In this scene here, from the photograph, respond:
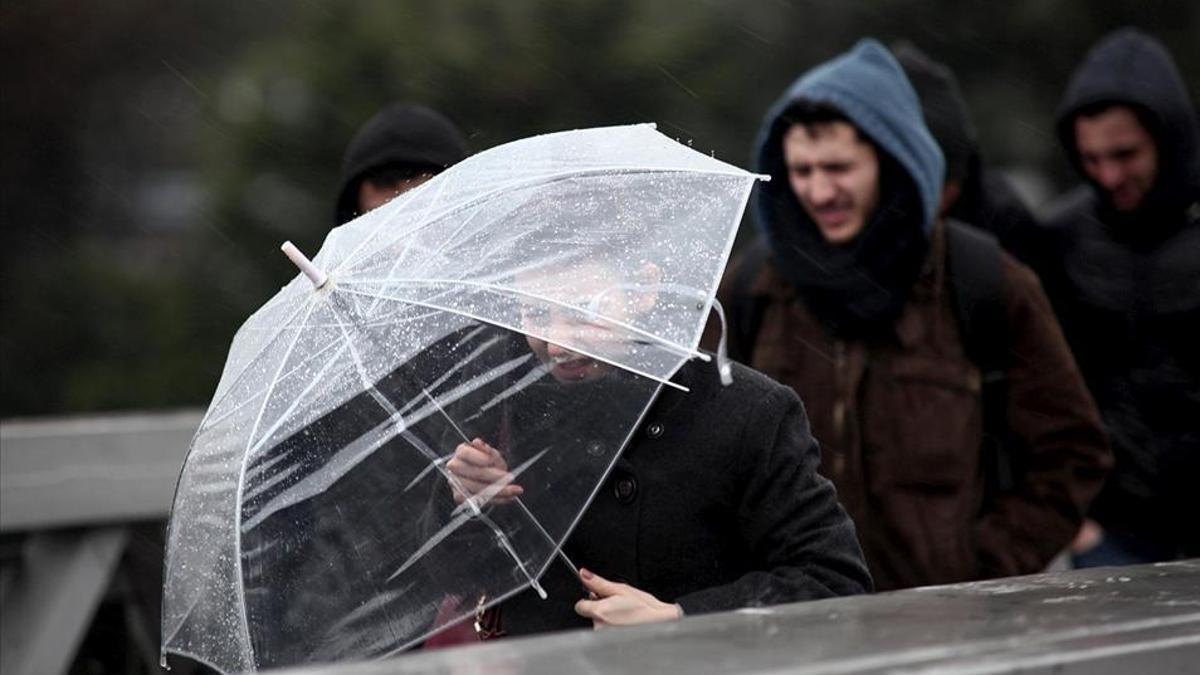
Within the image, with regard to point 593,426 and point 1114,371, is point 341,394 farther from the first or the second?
point 1114,371

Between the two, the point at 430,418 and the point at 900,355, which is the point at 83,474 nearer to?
the point at 900,355

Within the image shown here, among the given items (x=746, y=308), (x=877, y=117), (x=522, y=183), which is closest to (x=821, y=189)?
(x=877, y=117)

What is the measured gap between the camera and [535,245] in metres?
3.21

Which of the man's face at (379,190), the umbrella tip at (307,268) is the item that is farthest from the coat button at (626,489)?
the man's face at (379,190)

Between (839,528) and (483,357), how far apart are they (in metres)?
0.61

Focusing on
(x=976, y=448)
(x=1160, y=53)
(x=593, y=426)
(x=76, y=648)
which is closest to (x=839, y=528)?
(x=593, y=426)

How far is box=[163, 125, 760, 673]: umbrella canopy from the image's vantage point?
3.12 m

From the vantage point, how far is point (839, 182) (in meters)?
4.88

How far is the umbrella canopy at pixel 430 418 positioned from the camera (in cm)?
312

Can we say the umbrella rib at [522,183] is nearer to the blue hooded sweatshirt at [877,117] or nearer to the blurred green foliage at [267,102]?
the blue hooded sweatshirt at [877,117]

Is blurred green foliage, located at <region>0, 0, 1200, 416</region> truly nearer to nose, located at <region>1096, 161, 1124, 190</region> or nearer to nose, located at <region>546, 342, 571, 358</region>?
nose, located at <region>1096, 161, 1124, 190</region>

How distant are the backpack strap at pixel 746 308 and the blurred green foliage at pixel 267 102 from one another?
4864 millimetres

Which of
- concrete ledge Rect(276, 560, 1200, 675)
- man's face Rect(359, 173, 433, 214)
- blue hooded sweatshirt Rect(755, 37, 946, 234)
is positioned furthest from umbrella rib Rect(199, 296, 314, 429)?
blue hooded sweatshirt Rect(755, 37, 946, 234)

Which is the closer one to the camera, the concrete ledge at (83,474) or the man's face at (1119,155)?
the concrete ledge at (83,474)
